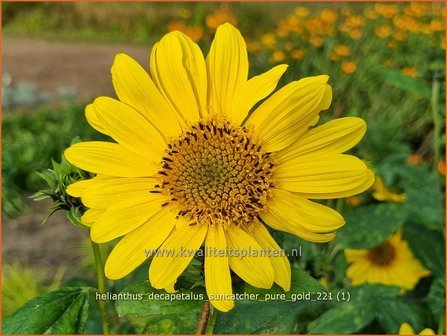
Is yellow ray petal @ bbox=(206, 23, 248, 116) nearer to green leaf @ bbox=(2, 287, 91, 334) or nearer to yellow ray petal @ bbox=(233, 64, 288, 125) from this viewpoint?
yellow ray petal @ bbox=(233, 64, 288, 125)

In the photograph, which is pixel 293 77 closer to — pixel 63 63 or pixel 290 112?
pixel 290 112

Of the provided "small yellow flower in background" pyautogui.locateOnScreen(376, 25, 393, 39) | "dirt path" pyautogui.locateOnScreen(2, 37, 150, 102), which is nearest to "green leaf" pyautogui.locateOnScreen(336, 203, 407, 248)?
"small yellow flower in background" pyautogui.locateOnScreen(376, 25, 393, 39)

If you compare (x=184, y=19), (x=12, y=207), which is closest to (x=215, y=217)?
(x=12, y=207)

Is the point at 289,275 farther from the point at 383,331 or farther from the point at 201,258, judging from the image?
the point at 383,331

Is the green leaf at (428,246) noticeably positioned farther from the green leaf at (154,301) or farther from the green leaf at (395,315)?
the green leaf at (154,301)

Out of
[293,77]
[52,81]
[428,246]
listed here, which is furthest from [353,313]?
[52,81]

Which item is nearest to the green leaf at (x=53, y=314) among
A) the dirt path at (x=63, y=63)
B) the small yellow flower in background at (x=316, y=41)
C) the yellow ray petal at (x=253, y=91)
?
the yellow ray petal at (x=253, y=91)
